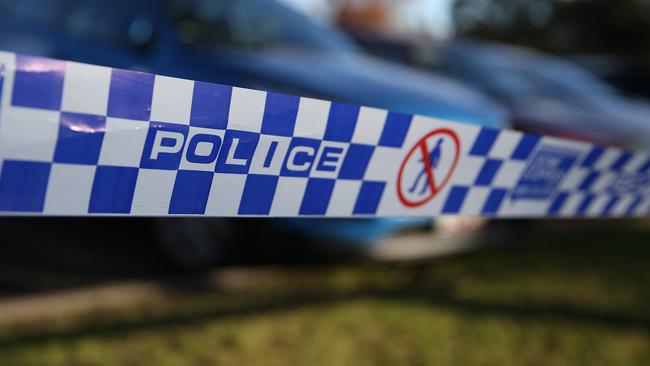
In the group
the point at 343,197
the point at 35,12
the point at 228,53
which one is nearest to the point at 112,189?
the point at 343,197

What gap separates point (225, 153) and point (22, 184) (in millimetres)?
366

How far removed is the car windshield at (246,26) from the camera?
3676mm

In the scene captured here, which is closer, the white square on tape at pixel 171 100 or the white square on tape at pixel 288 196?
the white square on tape at pixel 171 100

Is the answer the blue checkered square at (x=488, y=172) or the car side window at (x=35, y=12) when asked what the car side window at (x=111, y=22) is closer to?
the car side window at (x=35, y=12)

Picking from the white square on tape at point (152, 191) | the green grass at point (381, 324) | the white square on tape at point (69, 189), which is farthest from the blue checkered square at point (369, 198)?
the green grass at point (381, 324)

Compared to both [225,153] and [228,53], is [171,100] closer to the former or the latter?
[225,153]

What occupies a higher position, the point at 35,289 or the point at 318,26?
the point at 318,26

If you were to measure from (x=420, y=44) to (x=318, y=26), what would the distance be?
2432 millimetres

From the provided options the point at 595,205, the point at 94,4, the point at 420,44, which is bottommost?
the point at 420,44

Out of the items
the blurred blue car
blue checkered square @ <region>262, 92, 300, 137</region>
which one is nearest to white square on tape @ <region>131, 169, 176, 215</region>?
blue checkered square @ <region>262, 92, 300, 137</region>

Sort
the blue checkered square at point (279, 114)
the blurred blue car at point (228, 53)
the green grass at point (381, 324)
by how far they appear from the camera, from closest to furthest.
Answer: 1. the blue checkered square at point (279, 114)
2. the green grass at point (381, 324)
3. the blurred blue car at point (228, 53)

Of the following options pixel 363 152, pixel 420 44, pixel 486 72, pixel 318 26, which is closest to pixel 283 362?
pixel 363 152

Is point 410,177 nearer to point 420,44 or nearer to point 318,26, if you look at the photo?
point 318,26

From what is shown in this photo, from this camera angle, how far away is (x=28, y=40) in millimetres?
3639
